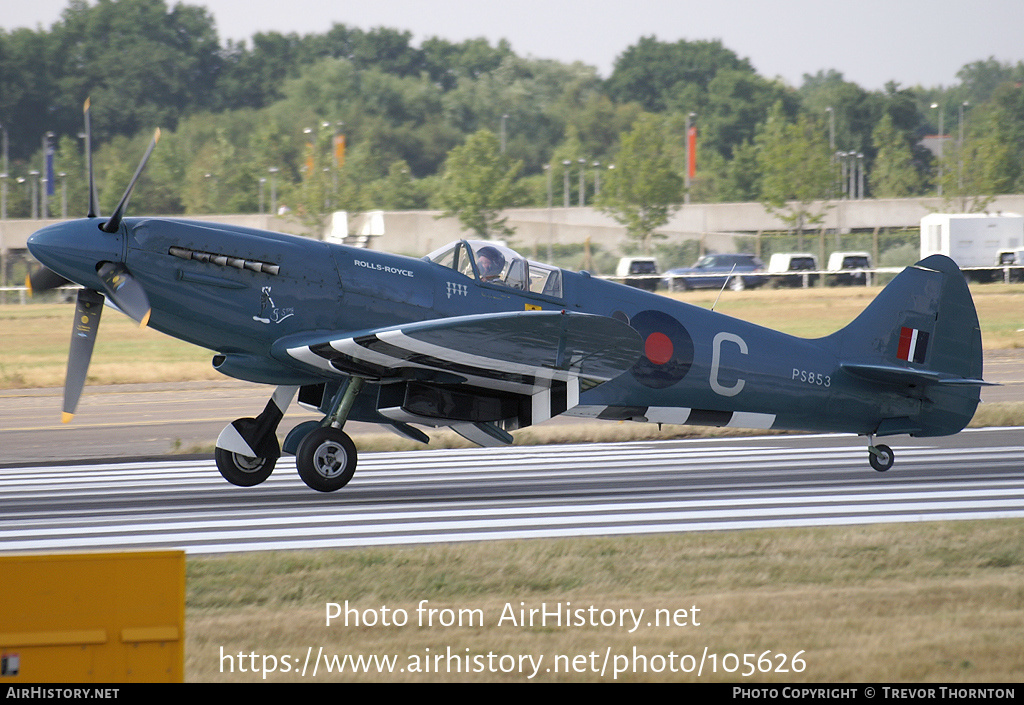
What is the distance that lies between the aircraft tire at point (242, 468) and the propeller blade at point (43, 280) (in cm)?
214

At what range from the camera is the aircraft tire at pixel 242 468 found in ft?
33.9

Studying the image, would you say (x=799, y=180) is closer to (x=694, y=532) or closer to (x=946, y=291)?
(x=946, y=291)

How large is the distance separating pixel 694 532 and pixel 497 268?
338 centimetres

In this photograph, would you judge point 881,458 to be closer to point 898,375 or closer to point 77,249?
point 898,375

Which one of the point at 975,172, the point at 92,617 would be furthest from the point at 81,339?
the point at 975,172

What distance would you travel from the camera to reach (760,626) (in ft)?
18.5

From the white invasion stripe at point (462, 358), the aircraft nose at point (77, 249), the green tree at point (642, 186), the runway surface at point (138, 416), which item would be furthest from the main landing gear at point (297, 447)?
the green tree at point (642, 186)

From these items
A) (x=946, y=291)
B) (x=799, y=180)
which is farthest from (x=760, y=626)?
(x=799, y=180)

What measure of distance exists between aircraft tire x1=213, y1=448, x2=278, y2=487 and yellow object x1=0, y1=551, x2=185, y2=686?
6.18 meters

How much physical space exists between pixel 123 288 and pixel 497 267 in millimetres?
3351

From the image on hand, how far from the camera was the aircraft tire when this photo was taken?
10336 millimetres

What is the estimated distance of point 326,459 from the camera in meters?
9.84

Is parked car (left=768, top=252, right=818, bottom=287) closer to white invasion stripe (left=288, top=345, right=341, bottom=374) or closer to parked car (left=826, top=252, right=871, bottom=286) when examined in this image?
parked car (left=826, top=252, right=871, bottom=286)

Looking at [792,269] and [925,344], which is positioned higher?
[792,269]
